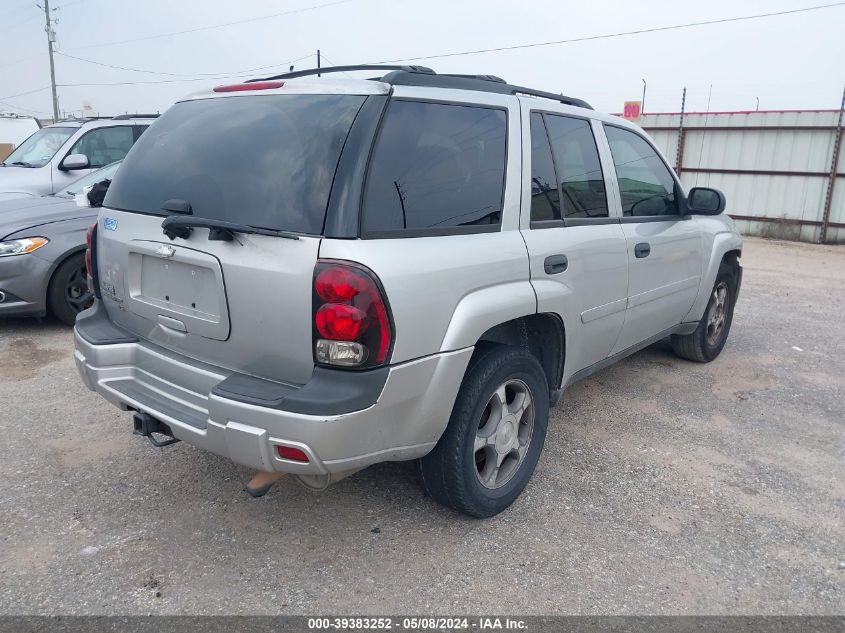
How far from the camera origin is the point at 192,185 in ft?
8.52

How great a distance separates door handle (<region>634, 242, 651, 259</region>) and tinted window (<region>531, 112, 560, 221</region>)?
2.63ft

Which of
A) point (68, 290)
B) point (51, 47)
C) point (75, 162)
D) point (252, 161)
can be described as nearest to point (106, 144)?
point (75, 162)

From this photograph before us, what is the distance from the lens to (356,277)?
2176 millimetres

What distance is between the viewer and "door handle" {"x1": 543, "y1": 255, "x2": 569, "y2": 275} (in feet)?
9.82

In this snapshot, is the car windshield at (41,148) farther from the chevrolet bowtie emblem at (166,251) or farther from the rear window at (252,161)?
the chevrolet bowtie emblem at (166,251)

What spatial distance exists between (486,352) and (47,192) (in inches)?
280

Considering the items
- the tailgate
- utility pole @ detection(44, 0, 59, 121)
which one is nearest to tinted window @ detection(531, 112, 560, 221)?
the tailgate

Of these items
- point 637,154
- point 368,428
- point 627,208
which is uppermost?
point 637,154

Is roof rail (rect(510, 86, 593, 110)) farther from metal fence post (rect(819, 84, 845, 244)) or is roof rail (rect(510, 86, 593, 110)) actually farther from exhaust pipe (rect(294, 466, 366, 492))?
metal fence post (rect(819, 84, 845, 244))

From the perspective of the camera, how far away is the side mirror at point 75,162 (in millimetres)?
7531

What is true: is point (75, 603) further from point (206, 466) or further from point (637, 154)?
point (637, 154)

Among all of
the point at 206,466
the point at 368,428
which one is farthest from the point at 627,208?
the point at 206,466

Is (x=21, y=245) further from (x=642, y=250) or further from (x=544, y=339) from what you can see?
(x=642, y=250)

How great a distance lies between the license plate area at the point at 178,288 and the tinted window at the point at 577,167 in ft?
5.66
